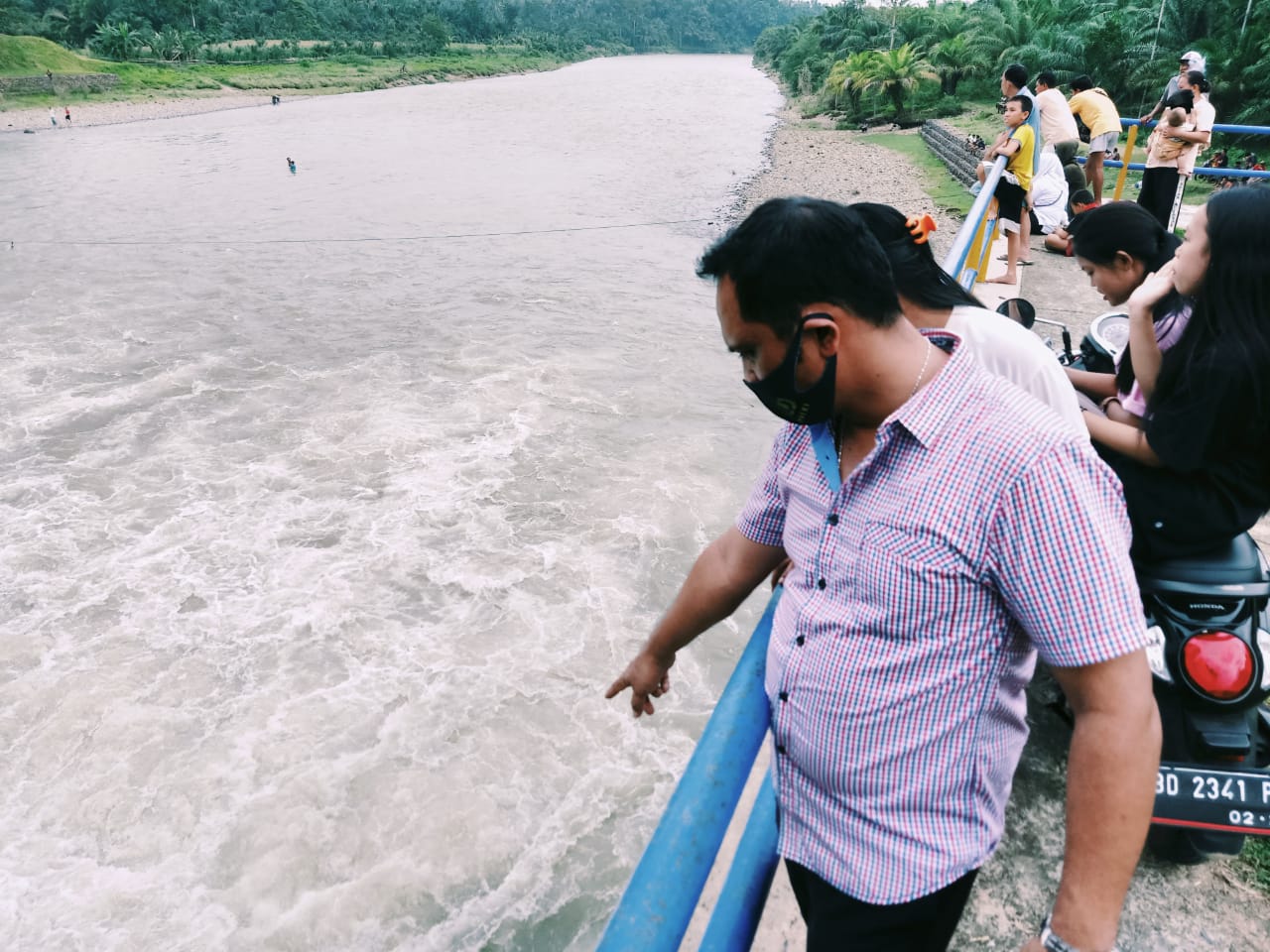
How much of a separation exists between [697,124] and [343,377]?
31.4 meters

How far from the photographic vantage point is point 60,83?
152 ft

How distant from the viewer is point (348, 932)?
3.89 metres

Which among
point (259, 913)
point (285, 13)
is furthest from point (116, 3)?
point (259, 913)

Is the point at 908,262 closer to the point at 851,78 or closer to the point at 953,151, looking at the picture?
the point at 953,151

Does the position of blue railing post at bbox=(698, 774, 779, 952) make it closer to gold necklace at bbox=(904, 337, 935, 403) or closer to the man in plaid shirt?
the man in plaid shirt

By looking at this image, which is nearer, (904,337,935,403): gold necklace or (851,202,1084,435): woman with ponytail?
(904,337,935,403): gold necklace

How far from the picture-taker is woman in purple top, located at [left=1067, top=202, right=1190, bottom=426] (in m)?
2.42

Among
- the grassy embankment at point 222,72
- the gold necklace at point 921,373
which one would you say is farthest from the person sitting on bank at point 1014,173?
the grassy embankment at point 222,72

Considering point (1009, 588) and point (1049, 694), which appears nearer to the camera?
point (1009, 588)

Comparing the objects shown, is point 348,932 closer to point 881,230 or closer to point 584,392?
point 881,230

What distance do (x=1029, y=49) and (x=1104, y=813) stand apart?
1061 inches

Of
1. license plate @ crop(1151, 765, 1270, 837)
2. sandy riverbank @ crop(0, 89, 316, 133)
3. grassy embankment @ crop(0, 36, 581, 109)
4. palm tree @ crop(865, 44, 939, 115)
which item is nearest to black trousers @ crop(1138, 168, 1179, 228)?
license plate @ crop(1151, 765, 1270, 837)

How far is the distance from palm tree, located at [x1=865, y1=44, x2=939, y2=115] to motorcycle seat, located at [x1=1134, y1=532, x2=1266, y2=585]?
107ft

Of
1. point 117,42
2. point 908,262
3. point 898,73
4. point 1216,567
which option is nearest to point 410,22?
point 117,42
